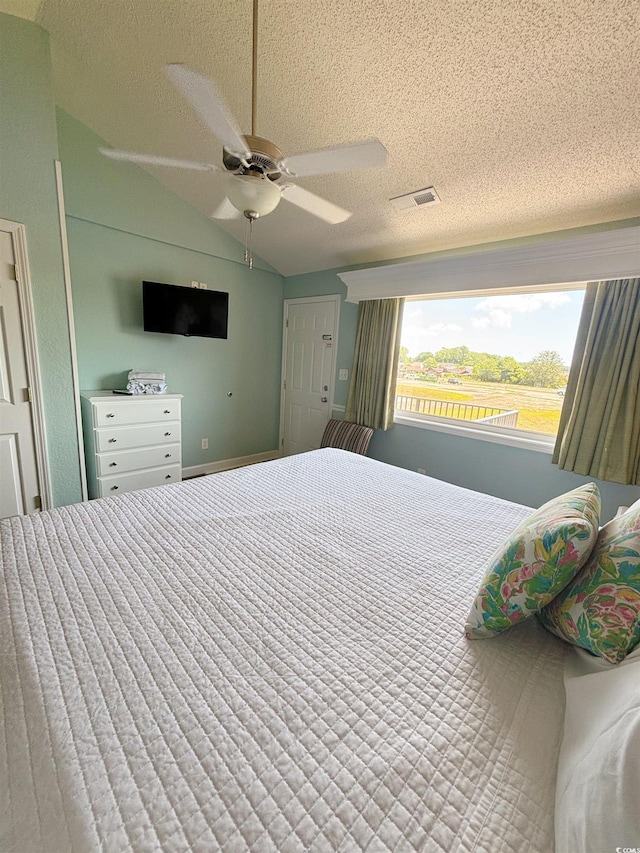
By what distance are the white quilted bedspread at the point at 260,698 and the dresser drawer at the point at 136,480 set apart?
1.66 metres

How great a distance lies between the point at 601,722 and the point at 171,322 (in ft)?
12.0

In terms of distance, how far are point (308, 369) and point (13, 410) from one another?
2825mm

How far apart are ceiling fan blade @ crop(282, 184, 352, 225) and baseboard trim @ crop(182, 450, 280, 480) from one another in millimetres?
2892

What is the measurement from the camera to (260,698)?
2.48 feet

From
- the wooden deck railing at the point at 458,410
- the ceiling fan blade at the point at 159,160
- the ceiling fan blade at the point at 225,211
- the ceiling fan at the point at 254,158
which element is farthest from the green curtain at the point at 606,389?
the ceiling fan blade at the point at 159,160

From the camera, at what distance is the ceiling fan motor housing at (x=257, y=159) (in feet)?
4.03

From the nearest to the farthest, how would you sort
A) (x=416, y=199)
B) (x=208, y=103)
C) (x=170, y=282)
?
(x=208, y=103)
(x=416, y=199)
(x=170, y=282)

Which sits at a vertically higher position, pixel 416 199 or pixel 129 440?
pixel 416 199

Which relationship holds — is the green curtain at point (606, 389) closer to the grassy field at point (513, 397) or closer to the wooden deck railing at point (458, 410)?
the grassy field at point (513, 397)

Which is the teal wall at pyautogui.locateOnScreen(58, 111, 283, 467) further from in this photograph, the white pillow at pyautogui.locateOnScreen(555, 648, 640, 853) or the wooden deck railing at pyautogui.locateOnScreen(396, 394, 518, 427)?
the white pillow at pyautogui.locateOnScreen(555, 648, 640, 853)

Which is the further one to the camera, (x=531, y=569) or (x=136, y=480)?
(x=136, y=480)

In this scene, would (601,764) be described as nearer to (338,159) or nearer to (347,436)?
(338,159)

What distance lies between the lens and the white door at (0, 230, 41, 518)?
214 cm

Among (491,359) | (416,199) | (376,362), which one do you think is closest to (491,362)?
(491,359)
